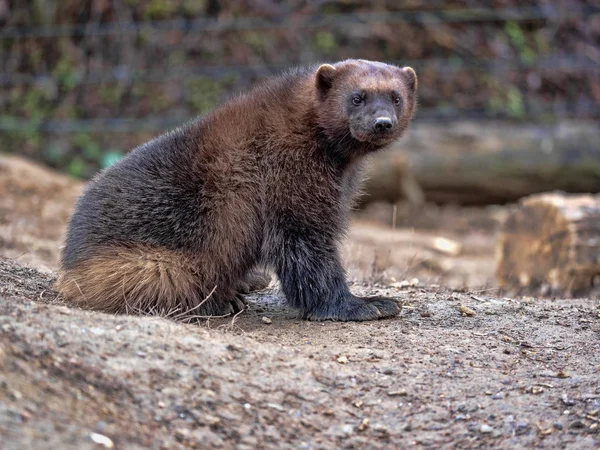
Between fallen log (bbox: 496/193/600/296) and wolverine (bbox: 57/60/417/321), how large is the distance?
2.72m

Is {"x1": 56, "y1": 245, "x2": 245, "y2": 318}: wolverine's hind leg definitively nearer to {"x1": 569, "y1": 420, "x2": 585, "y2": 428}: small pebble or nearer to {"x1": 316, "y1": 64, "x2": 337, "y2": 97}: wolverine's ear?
{"x1": 316, "y1": 64, "x2": 337, "y2": 97}: wolverine's ear

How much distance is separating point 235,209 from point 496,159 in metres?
6.79

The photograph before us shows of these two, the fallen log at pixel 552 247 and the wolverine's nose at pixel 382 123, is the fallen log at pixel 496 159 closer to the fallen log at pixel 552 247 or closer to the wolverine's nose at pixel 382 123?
the fallen log at pixel 552 247

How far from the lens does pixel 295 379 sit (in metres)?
3.85

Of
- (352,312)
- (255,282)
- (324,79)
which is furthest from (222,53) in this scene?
(352,312)

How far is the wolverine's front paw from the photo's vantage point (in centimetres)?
492

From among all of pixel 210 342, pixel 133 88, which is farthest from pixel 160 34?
pixel 210 342

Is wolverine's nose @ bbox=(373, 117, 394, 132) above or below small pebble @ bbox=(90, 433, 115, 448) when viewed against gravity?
above

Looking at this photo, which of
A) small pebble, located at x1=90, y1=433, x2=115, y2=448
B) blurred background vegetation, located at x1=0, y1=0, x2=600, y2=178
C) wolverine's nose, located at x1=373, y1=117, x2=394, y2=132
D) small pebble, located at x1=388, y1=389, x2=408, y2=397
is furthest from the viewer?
blurred background vegetation, located at x1=0, y1=0, x2=600, y2=178

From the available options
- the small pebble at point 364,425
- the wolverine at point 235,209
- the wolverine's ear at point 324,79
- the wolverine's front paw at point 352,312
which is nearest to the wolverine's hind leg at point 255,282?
the wolverine at point 235,209

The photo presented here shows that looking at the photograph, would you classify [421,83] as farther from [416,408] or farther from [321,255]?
[416,408]

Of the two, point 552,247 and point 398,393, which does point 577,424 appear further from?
point 552,247

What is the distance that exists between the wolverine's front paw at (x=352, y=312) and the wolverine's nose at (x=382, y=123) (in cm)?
100

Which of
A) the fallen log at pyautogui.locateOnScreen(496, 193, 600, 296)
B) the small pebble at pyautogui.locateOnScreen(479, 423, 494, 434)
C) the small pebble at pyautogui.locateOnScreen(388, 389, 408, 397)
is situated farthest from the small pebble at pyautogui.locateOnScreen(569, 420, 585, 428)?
the fallen log at pyautogui.locateOnScreen(496, 193, 600, 296)
